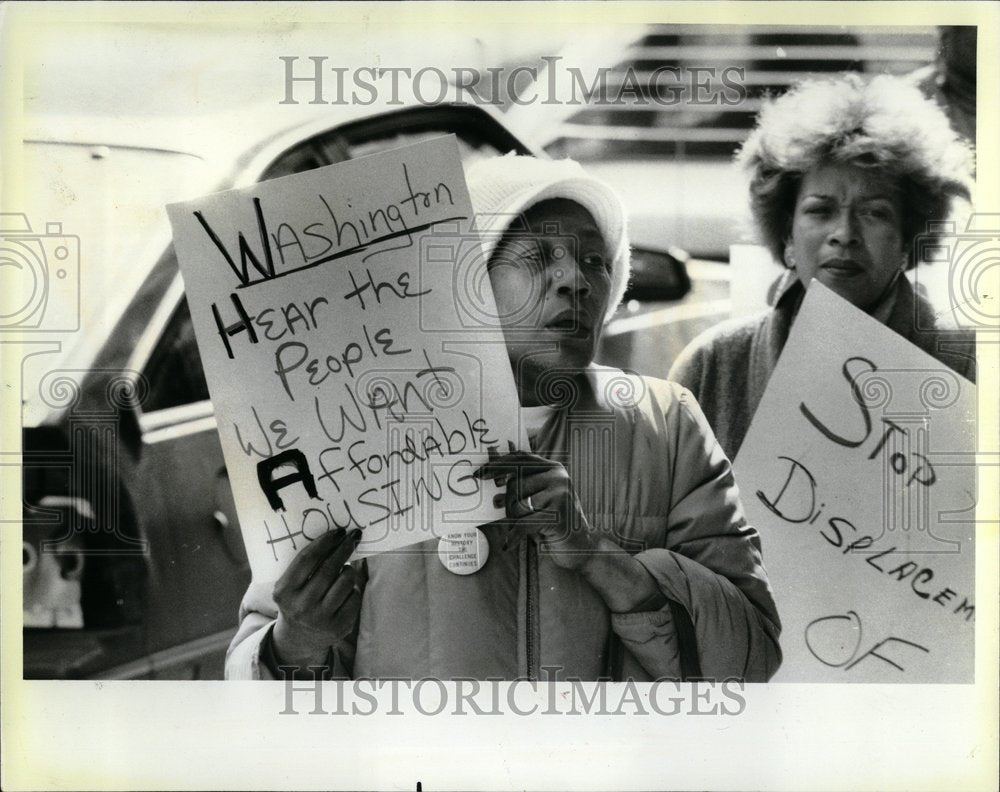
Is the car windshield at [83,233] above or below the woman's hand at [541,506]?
above

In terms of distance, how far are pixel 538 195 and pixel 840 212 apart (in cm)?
70

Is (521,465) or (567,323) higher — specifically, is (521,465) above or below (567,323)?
below

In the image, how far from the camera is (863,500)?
7.84 feet

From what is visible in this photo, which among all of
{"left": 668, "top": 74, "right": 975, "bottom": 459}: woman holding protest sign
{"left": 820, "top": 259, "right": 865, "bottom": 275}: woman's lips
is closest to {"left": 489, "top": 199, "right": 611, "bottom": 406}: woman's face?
{"left": 668, "top": 74, "right": 975, "bottom": 459}: woman holding protest sign

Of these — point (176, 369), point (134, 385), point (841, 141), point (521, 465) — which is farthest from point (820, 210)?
point (134, 385)

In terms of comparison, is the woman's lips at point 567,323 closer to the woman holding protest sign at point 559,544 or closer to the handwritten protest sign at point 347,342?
the woman holding protest sign at point 559,544

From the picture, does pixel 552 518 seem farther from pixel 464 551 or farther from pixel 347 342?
pixel 347 342

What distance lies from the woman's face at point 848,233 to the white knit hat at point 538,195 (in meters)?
0.40

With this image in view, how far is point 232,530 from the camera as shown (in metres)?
2.35

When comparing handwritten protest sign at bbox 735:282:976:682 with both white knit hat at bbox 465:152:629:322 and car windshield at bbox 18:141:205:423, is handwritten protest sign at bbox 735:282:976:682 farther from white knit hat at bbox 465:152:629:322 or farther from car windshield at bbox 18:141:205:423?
car windshield at bbox 18:141:205:423

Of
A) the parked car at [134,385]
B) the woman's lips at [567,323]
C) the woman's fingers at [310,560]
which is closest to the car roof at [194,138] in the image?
the parked car at [134,385]

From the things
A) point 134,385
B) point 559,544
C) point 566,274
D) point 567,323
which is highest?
point 566,274

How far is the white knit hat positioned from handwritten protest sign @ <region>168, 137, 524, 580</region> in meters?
0.05

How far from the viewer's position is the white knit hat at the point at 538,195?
233 cm
